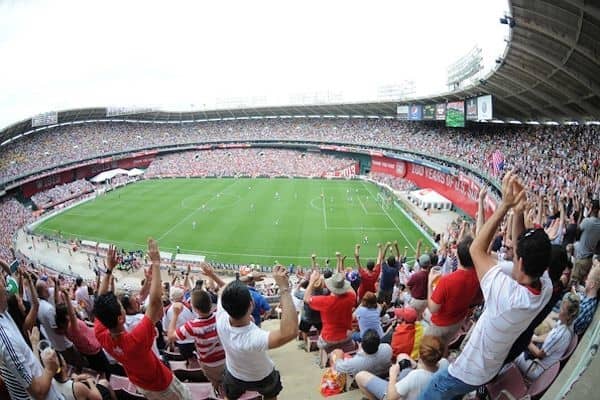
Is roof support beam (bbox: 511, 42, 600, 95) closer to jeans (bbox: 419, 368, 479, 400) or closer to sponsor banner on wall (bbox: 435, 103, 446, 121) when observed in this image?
sponsor banner on wall (bbox: 435, 103, 446, 121)

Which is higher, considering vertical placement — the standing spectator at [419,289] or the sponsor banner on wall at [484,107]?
the sponsor banner on wall at [484,107]

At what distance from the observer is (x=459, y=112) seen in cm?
3819

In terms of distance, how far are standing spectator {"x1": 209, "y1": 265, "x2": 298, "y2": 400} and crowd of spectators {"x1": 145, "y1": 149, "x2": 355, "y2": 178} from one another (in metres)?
53.9

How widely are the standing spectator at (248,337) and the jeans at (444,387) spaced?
1.26 m

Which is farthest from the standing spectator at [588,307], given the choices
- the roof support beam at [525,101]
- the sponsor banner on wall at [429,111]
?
the sponsor banner on wall at [429,111]

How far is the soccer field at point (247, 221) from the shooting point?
29141mm

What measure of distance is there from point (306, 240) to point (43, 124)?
45.1 m

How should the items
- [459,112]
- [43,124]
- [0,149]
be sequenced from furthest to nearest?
[43,124]
[0,149]
[459,112]

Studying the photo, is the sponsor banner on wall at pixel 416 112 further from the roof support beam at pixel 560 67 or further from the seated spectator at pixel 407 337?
the seated spectator at pixel 407 337

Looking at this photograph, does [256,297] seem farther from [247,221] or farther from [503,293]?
[247,221]

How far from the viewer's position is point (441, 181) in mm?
42344

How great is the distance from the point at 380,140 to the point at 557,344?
54792 millimetres

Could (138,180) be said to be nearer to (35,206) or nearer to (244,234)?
(35,206)

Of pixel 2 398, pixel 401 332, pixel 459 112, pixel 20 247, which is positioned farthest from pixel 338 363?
pixel 459 112
